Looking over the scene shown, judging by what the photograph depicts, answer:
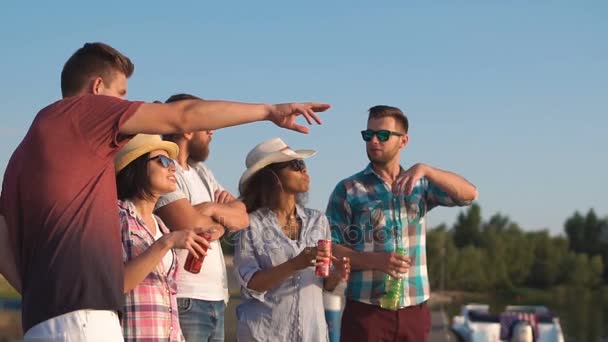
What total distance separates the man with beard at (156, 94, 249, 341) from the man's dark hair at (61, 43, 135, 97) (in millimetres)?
900

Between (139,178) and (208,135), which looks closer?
(139,178)

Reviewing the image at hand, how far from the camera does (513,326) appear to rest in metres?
13.0

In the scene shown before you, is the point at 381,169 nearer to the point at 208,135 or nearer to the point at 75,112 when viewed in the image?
the point at 208,135

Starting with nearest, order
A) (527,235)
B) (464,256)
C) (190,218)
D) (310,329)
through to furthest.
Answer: (190,218), (310,329), (464,256), (527,235)

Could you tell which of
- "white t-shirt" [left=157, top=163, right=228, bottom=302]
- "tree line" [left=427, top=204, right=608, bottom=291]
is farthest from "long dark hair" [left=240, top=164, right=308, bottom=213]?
"tree line" [left=427, top=204, right=608, bottom=291]

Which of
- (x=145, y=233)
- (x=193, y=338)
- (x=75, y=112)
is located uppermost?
(x=75, y=112)

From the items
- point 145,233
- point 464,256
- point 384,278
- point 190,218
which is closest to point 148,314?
point 145,233

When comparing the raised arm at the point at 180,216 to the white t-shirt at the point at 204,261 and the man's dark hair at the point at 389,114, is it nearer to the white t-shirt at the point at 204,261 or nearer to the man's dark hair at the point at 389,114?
the white t-shirt at the point at 204,261

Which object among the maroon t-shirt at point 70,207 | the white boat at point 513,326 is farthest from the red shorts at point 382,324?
the white boat at point 513,326

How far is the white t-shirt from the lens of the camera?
3.99m

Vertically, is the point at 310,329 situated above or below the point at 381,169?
below

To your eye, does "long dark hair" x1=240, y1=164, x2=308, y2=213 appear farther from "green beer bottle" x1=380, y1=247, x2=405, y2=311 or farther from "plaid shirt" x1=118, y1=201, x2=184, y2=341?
"plaid shirt" x1=118, y1=201, x2=184, y2=341

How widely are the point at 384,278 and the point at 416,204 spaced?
473 millimetres

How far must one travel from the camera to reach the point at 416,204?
5.20m
